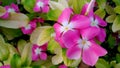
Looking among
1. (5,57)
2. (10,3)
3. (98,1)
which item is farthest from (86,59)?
(10,3)

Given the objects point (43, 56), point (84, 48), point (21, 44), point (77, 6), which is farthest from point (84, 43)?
point (21, 44)

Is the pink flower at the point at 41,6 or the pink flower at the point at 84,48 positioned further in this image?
the pink flower at the point at 41,6

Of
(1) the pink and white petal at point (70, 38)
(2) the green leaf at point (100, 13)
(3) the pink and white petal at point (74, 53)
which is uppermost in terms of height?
(2) the green leaf at point (100, 13)

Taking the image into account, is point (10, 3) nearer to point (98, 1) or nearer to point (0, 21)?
point (0, 21)

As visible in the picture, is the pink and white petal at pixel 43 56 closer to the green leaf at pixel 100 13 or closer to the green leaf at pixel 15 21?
the green leaf at pixel 15 21

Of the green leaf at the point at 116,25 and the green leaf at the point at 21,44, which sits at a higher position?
the green leaf at the point at 116,25

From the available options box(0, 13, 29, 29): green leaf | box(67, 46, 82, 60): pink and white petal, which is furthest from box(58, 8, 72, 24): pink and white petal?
box(0, 13, 29, 29): green leaf

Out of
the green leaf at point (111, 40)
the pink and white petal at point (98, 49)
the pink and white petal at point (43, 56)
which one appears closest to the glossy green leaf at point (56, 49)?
the pink and white petal at point (43, 56)
